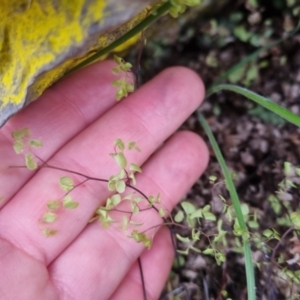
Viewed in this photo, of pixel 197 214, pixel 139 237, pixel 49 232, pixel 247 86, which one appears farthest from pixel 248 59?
pixel 49 232

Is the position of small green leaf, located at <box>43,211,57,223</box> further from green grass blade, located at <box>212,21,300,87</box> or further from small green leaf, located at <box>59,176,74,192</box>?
green grass blade, located at <box>212,21,300,87</box>

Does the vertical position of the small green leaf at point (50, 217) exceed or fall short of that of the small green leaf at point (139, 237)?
it exceeds it

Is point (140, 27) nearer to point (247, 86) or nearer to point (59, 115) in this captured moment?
point (59, 115)

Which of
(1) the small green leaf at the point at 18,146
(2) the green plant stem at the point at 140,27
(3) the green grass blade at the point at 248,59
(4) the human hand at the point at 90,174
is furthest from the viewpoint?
(3) the green grass blade at the point at 248,59

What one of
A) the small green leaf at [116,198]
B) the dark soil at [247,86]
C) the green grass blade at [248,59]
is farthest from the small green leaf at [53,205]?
the green grass blade at [248,59]

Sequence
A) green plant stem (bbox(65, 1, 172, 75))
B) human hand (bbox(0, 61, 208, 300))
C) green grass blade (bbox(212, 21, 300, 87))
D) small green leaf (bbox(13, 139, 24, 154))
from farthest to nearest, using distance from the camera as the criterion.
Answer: green grass blade (bbox(212, 21, 300, 87)) < human hand (bbox(0, 61, 208, 300)) < small green leaf (bbox(13, 139, 24, 154)) < green plant stem (bbox(65, 1, 172, 75))

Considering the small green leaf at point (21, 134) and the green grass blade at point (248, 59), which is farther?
the green grass blade at point (248, 59)

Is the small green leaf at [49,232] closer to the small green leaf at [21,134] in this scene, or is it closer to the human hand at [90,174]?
the human hand at [90,174]

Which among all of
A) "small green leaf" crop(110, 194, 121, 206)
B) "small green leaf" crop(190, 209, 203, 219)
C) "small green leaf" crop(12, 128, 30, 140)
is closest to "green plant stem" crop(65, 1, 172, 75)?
"small green leaf" crop(12, 128, 30, 140)
